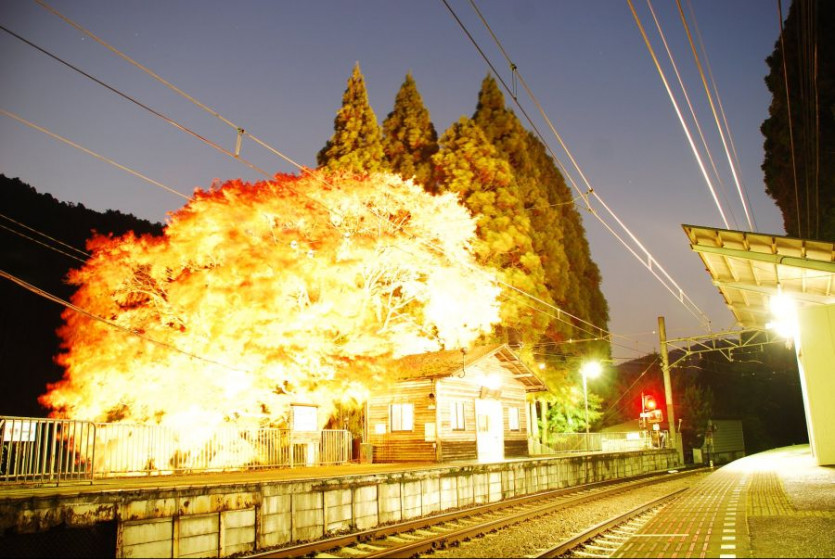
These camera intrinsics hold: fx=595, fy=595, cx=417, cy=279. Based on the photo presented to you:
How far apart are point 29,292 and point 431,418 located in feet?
84.2

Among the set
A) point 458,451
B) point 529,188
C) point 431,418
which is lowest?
point 458,451

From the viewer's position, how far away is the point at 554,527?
12148mm

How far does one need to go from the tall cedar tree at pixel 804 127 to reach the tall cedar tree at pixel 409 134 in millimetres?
17992

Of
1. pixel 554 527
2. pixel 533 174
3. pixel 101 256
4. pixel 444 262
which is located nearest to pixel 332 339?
pixel 444 262

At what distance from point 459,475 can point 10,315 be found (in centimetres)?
2980

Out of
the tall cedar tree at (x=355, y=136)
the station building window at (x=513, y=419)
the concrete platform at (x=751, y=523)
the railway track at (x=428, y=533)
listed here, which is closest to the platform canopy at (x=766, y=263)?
the concrete platform at (x=751, y=523)

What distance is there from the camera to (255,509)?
32.5 ft

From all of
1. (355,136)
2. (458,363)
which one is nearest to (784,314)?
(458,363)

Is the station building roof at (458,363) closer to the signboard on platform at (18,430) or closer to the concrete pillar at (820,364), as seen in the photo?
the concrete pillar at (820,364)

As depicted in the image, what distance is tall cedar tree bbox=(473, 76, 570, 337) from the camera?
33.1 metres

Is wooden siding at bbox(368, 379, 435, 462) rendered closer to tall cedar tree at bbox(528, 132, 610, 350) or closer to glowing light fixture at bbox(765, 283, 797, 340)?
glowing light fixture at bbox(765, 283, 797, 340)

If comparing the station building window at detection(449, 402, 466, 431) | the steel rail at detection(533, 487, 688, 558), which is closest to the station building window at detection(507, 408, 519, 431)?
the station building window at detection(449, 402, 466, 431)

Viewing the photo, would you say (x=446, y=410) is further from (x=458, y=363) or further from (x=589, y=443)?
(x=589, y=443)

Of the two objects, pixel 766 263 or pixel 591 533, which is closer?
pixel 591 533
